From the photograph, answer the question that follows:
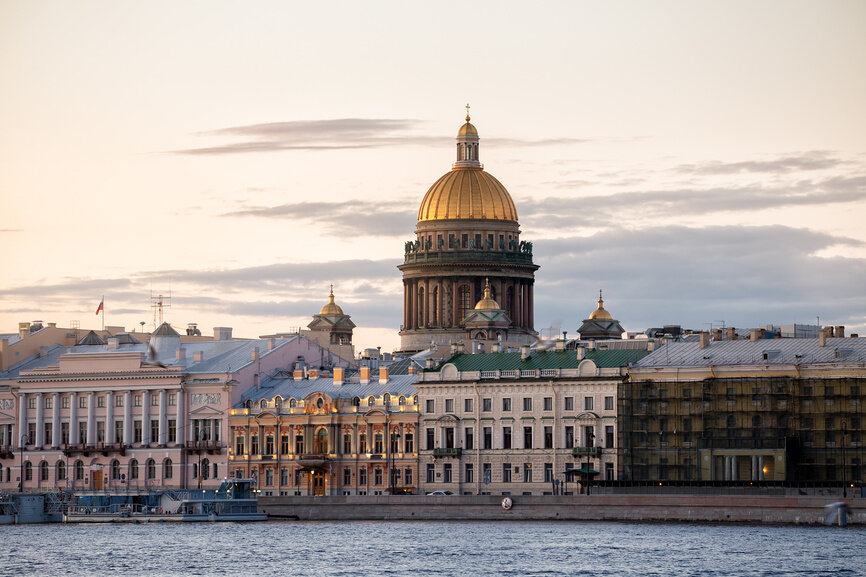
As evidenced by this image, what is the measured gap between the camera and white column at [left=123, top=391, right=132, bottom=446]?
123 m

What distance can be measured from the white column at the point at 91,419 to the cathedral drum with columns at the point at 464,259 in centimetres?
3077

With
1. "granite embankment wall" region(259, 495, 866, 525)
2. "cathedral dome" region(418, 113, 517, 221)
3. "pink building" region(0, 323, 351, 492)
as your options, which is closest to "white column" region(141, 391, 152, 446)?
"pink building" region(0, 323, 351, 492)

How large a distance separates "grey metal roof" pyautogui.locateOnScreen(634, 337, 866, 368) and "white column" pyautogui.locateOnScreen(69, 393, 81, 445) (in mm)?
31515

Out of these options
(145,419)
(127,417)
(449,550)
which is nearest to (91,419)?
(127,417)

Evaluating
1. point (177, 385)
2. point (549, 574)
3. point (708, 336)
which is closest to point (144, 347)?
point (177, 385)

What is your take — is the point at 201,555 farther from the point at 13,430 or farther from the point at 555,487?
the point at 13,430

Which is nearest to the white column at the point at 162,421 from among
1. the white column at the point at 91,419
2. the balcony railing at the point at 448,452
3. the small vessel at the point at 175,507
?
the white column at the point at 91,419

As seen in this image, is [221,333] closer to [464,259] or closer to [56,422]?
[56,422]

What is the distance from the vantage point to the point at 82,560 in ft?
275

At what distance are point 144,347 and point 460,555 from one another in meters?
46.8

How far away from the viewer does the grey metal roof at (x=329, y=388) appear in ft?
387

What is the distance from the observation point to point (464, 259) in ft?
493

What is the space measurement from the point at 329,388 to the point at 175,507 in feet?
44.6

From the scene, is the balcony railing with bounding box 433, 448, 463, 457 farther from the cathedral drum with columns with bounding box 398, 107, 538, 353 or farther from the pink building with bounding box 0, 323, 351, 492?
the cathedral drum with columns with bounding box 398, 107, 538, 353
